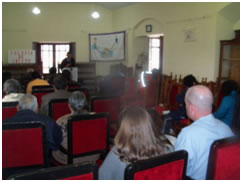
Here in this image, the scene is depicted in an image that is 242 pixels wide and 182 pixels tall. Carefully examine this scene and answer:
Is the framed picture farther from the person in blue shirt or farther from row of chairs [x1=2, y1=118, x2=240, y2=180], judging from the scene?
row of chairs [x1=2, y1=118, x2=240, y2=180]

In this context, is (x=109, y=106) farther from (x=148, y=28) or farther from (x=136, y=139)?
(x=148, y=28)

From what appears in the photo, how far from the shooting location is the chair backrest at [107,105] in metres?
3.52

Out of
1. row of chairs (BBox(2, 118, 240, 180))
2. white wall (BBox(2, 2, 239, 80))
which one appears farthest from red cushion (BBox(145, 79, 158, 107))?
row of chairs (BBox(2, 118, 240, 180))

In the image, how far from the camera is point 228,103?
332 cm

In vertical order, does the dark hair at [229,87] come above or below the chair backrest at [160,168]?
above

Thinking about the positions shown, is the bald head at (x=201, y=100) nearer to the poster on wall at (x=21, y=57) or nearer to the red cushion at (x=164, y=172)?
the red cushion at (x=164, y=172)

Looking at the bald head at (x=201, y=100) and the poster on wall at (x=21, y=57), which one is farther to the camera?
the poster on wall at (x=21, y=57)

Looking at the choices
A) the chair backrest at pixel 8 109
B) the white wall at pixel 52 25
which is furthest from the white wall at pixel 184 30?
the chair backrest at pixel 8 109

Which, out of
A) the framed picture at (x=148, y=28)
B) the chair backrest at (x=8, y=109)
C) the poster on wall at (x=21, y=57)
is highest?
the framed picture at (x=148, y=28)

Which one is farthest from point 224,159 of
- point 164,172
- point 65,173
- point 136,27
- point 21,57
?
point 21,57

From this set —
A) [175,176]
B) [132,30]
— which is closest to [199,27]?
[132,30]

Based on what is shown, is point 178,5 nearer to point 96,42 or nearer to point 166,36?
point 166,36

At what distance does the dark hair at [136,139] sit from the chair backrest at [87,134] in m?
0.95

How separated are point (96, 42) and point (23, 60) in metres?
2.49
